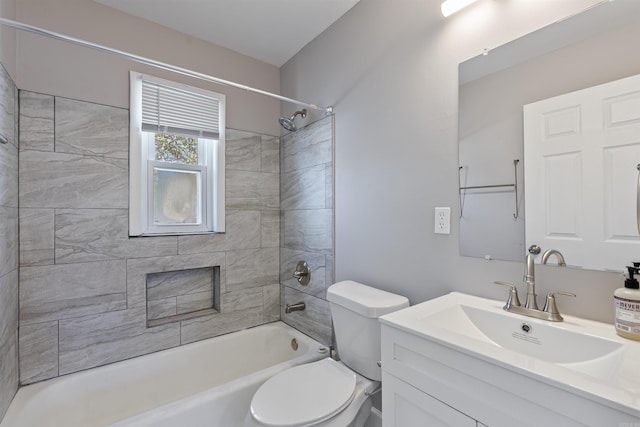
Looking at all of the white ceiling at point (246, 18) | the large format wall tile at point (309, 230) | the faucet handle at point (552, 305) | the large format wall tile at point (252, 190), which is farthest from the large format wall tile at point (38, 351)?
the faucet handle at point (552, 305)

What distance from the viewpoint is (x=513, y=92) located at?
115 cm

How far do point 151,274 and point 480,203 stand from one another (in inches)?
80.7

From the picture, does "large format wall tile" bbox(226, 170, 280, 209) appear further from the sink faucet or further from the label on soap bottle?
the label on soap bottle

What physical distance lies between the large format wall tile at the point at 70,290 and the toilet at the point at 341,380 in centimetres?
115

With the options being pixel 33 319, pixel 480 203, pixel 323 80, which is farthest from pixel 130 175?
pixel 480 203

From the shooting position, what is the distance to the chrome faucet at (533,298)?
98 centimetres

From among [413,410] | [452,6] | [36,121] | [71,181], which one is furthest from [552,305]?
[36,121]

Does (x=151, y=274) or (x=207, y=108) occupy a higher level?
(x=207, y=108)

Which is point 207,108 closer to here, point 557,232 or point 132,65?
point 132,65

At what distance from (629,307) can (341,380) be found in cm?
111

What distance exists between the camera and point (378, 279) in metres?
1.67

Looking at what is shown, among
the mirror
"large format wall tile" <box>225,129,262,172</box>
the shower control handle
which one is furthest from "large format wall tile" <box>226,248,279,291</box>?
the mirror

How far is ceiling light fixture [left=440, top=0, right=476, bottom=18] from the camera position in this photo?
1.25 meters

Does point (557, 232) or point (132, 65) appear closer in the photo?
point (557, 232)
